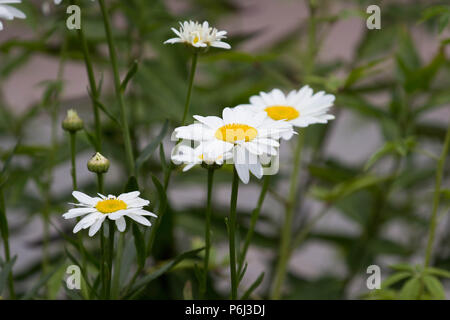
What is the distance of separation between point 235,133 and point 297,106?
0.20 feet

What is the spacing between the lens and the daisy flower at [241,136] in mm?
194

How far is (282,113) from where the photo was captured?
0.81 ft

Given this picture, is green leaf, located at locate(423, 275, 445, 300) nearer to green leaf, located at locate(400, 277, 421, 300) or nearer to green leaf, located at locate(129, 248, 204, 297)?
green leaf, located at locate(400, 277, 421, 300)

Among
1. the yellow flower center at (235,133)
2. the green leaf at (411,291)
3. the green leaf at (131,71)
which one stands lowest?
the green leaf at (411,291)

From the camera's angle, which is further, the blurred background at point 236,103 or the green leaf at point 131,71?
the blurred background at point 236,103

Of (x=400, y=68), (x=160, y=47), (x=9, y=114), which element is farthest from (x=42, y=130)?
(x=400, y=68)

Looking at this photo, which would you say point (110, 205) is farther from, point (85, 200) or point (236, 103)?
point (236, 103)

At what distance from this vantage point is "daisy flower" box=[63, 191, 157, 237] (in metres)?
0.20

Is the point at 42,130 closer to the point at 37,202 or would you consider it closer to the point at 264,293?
the point at 37,202

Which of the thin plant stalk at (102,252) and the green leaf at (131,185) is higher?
the green leaf at (131,185)

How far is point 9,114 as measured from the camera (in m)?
0.54

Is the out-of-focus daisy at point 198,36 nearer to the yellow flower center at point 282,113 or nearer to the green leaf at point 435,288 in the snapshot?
the yellow flower center at point 282,113

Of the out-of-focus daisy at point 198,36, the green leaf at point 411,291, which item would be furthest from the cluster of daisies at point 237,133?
the green leaf at point 411,291
